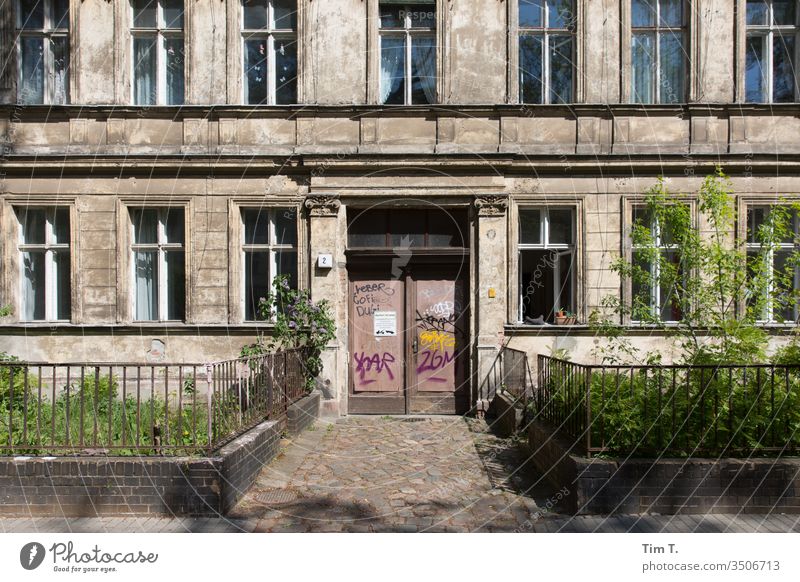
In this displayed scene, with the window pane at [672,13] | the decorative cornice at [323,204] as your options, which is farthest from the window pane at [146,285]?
the window pane at [672,13]

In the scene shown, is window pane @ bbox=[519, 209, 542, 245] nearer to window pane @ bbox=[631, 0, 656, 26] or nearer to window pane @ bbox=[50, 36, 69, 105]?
window pane @ bbox=[631, 0, 656, 26]

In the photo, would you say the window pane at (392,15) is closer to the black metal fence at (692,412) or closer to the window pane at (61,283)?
the window pane at (61,283)

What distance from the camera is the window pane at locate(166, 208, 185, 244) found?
37.4ft

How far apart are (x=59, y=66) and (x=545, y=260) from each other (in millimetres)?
10216

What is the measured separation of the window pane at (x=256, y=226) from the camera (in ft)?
37.2

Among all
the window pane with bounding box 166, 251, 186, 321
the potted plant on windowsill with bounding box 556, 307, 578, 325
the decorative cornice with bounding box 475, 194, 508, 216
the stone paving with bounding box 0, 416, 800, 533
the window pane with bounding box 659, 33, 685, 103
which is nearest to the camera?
the stone paving with bounding box 0, 416, 800, 533

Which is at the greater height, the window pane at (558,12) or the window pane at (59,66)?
the window pane at (558,12)

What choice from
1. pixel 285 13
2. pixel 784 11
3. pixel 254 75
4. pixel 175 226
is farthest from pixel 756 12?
pixel 175 226

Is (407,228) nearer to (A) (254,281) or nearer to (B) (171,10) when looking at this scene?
(A) (254,281)

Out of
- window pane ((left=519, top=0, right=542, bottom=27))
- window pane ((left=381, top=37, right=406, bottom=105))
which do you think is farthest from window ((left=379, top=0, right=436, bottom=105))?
window pane ((left=519, top=0, right=542, bottom=27))

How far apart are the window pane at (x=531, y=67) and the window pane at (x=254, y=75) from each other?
16.3 feet

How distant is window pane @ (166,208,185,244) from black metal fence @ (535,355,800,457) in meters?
Result: 8.39

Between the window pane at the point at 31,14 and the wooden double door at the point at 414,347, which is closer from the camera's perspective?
the wooden double door at the point at 414,347

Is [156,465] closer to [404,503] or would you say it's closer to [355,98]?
[404,503]
